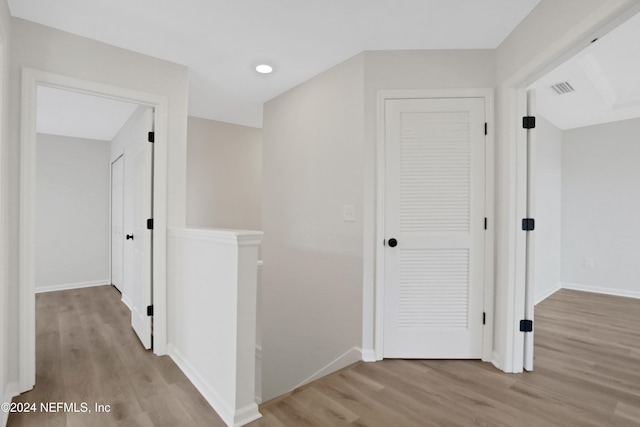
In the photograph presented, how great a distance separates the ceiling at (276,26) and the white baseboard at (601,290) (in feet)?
13.8

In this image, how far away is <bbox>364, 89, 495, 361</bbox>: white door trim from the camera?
244cm

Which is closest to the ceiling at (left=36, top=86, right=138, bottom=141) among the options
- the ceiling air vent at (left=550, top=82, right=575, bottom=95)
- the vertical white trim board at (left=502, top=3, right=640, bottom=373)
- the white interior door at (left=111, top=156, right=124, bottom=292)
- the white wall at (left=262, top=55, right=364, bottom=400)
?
the white interior door at (left=111, top=156, right=124, bottom=292)

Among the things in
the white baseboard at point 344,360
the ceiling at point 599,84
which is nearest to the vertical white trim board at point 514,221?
the ceiling at point 599,84

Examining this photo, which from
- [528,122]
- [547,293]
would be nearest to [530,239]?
[528,122]

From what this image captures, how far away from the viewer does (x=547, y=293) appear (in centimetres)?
448

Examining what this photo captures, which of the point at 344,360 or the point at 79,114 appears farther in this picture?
the point at 79,114

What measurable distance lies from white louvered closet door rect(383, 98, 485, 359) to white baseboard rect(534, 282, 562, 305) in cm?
234

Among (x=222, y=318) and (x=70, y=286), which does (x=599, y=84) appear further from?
(x=70, y=286)

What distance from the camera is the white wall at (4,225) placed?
5.68 ft

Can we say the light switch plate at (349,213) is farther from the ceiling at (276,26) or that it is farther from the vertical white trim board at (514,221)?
the ceiling at (276,26)

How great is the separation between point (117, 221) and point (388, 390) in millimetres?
4605

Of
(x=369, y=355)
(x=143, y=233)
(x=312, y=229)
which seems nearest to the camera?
(x=369, y=355)

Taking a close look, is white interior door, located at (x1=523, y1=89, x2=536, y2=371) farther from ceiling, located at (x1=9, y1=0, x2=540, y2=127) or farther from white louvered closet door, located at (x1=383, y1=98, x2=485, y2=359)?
ceiling, located at (x1=9, y1=0, x2=540, y2=127)

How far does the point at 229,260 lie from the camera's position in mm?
1763
